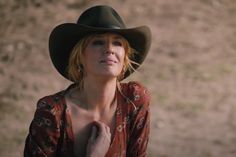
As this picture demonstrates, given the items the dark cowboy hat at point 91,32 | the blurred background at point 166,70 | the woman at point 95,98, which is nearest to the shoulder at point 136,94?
the woman at point 95,98

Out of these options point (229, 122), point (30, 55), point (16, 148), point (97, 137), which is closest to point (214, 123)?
point (229, 122)

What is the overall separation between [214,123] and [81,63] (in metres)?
2.84

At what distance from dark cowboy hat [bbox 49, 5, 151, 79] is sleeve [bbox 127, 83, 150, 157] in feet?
0.66

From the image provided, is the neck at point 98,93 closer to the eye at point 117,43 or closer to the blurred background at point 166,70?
the eye at point 117,43

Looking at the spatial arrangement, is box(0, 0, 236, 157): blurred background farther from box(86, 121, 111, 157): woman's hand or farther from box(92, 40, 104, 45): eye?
box(92, 40, 104, 45): eye

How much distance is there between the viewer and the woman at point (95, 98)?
10.5 feet

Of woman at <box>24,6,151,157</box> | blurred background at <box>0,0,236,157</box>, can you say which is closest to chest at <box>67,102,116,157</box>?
woman at <box>24,6,151,157</box>

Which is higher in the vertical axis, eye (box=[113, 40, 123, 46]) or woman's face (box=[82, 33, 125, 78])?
eye (box=[113, 40, 123, 46])

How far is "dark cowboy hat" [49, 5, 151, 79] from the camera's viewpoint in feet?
10.4

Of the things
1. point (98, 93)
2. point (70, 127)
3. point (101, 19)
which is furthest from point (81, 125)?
point (101, 19)

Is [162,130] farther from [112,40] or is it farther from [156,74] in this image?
[112,40]

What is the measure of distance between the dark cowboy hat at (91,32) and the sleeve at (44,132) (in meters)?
0.26

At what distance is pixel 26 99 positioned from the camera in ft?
20.9

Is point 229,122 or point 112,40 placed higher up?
point 112,40
